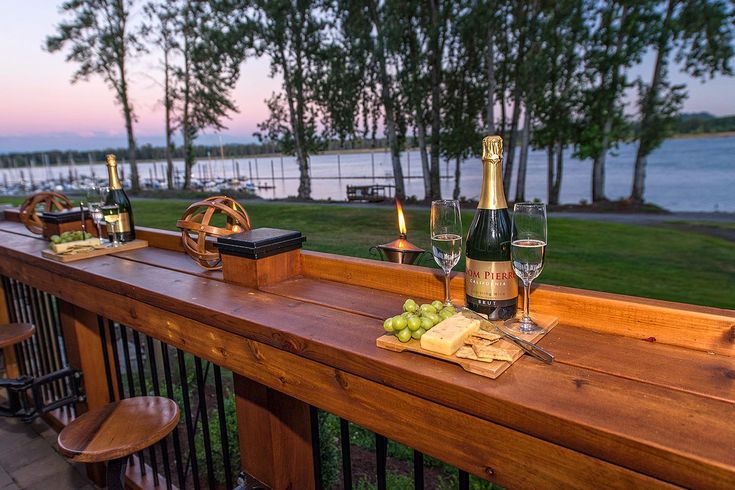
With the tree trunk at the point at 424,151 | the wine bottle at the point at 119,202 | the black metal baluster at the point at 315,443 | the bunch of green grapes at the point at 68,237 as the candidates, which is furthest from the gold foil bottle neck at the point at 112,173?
the tree trunk at the point at 424,151

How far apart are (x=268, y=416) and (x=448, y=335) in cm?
77

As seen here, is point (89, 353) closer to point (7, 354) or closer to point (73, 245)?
point (73, 245)

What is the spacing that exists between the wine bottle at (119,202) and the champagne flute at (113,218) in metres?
0.01

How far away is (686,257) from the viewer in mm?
7273

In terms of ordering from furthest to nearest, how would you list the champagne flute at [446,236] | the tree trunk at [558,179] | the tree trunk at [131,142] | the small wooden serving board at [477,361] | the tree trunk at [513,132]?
the tree trunk at [131,142]
the tree trunk at [558,179]
the tree trunk at [513,132]
the champagne flute at [446,236]
the small wooden serving board at [477,361]

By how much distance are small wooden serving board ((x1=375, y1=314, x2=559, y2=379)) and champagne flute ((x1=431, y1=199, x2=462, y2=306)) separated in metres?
0.24

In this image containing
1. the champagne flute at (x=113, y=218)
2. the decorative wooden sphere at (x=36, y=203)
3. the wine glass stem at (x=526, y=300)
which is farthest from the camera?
the decorative wooden sphere at (x=36, y=203)

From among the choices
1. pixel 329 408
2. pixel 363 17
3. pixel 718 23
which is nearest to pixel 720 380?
pixel 329 408

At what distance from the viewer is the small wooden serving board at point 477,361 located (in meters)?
0.83

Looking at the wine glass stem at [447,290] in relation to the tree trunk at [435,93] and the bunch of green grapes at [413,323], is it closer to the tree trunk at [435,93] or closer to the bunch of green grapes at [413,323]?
the bunch of green grapes at [413,323]

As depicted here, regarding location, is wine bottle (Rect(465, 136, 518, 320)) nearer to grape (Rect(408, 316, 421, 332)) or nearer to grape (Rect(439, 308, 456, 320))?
grape (Rect(439, 308, 456, 320))

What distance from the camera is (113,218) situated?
2203 mm

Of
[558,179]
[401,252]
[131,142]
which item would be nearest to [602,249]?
[558,179]

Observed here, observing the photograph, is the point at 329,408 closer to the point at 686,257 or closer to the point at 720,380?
the point at 720,380
